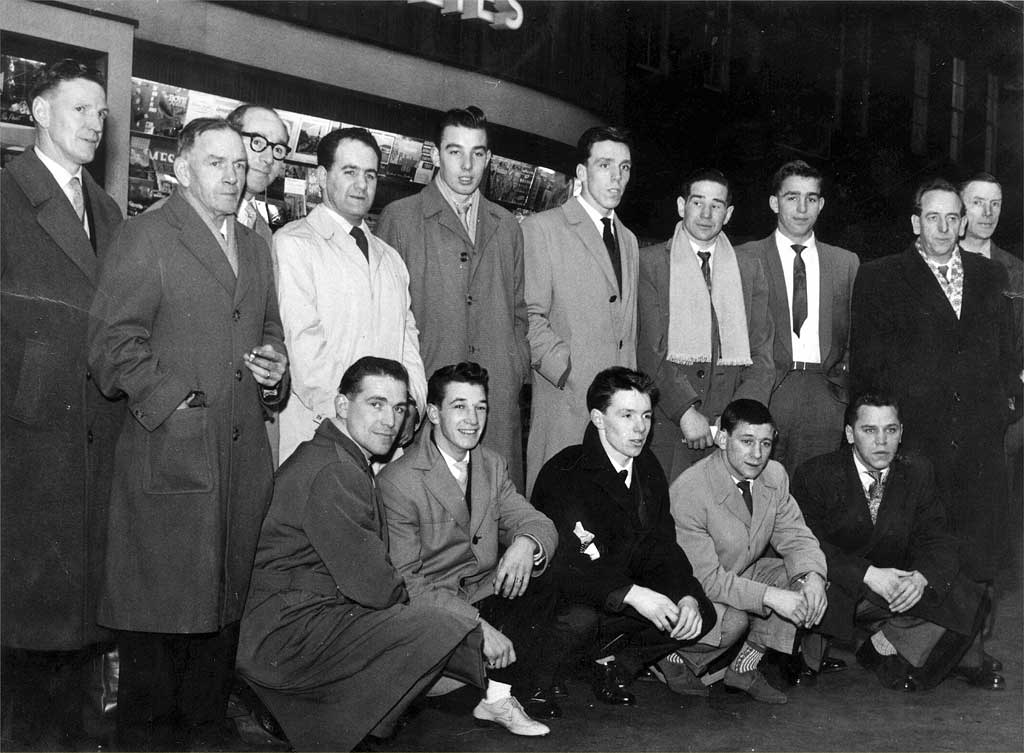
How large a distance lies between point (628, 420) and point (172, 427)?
1598 millimetres

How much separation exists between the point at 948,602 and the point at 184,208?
10.1ft

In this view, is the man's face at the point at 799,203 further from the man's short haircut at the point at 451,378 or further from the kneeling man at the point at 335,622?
the kneeling man at the point at 335,622

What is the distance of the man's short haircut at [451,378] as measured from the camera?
346 centimetres

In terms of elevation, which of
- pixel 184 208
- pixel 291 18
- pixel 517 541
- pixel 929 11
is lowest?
pixel 517 541

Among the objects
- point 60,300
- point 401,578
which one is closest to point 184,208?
point 60,300

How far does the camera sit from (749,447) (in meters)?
3.86

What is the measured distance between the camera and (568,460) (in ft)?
12.4

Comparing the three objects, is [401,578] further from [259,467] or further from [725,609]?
[725,609]

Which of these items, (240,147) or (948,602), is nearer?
(240,147)

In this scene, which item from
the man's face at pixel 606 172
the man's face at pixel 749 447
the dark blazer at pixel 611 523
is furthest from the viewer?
the man's face at pixel 606 172

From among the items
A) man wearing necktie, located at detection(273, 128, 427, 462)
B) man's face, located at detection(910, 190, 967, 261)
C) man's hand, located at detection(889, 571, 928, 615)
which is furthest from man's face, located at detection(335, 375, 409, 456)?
man's face, located at detection(910, 190, 967, 261)

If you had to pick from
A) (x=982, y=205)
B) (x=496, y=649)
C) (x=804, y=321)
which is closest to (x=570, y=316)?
(x=804, y=321)

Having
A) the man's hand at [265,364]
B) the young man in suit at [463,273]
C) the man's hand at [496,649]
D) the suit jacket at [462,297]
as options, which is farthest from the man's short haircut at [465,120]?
the man's hand at [496,649]

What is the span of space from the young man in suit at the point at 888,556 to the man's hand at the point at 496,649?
4.58 ft
